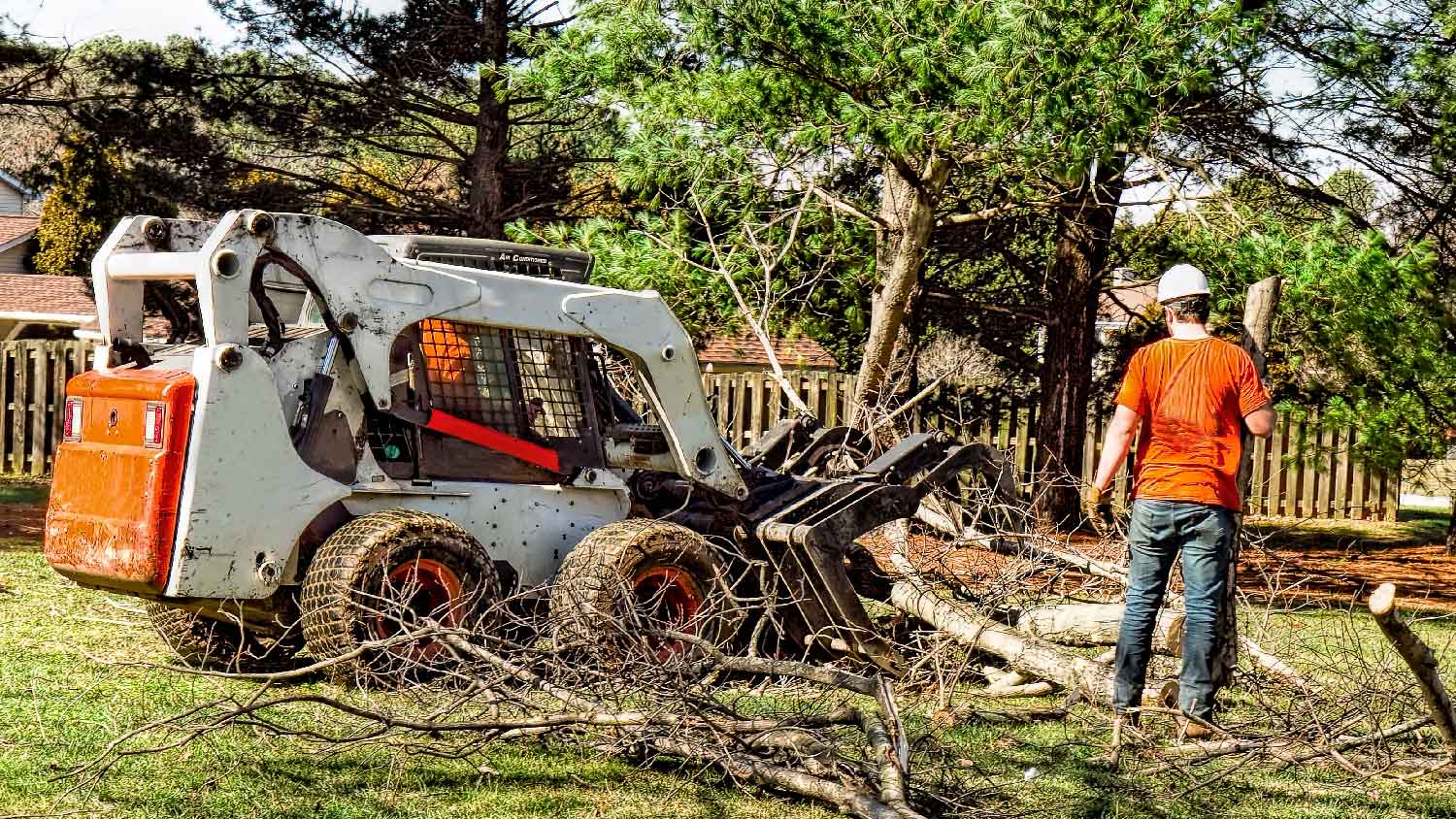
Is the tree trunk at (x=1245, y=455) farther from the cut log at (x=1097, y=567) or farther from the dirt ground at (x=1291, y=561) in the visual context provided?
the dirt ground at (x=1291, y=561)

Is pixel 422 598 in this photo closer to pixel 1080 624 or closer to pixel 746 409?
pixel 1080 624

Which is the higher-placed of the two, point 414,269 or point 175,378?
point 414,269

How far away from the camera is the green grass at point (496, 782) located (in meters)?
5.37

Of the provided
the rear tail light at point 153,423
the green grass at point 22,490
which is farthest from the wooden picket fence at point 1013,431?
the rear tail light at point 153,423

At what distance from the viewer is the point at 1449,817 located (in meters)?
5.82

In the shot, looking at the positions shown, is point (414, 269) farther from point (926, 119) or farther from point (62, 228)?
point (62, 228)

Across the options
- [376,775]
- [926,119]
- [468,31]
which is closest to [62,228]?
[468,31]

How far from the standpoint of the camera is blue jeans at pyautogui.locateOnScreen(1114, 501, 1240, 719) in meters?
6.61

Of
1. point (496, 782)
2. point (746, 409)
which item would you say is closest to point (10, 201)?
point (746, 409)

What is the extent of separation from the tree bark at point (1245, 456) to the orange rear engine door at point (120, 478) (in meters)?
4.36

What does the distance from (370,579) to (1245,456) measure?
151 inches

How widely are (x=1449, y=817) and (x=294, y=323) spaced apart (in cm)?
551

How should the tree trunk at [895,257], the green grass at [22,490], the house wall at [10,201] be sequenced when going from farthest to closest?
the house wall at [10,201], the green grass at [22,490], the tree trunk at [895,257]

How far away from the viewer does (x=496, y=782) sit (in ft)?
18.8
